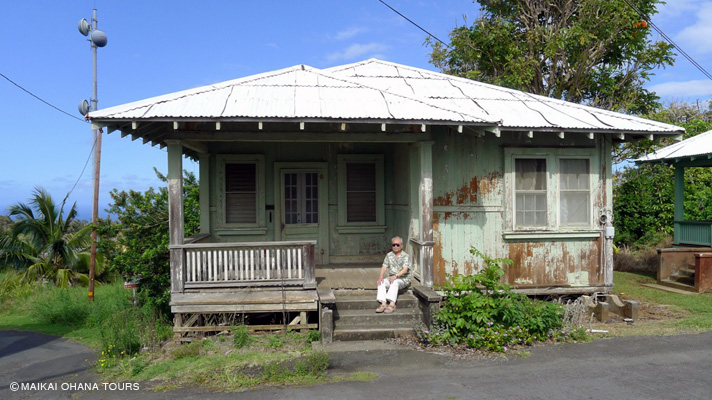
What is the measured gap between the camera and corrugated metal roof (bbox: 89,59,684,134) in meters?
7.78

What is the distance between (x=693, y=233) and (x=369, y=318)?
34.4 ft

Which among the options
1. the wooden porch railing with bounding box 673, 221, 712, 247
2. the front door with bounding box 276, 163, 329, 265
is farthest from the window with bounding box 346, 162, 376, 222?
the wooden porch railing with bounding box 673, 221, 712, 247

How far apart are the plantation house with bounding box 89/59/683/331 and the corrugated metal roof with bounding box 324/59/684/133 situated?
1.9 inches

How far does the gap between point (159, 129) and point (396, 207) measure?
477 centimetres

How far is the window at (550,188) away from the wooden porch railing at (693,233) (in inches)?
232

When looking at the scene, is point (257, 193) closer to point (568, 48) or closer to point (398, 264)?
point (398, 264)

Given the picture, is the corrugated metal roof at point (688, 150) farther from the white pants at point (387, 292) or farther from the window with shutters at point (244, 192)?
the window with shutters at point (244, 192)

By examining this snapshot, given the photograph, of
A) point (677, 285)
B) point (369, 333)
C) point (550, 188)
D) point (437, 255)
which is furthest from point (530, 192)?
point (677, 285)

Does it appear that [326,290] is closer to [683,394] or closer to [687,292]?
[683,394]

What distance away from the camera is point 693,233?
44.4 ft

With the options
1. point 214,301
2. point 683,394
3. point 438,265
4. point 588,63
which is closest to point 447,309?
point 438,265

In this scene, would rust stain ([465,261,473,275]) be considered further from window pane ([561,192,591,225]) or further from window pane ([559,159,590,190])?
window pane ([559,159,590,190])

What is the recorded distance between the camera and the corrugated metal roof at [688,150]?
1285 cm

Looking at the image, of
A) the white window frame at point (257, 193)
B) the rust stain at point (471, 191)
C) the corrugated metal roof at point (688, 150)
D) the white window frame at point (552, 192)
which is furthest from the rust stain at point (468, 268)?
the corrugated metal roof at point (688, 150)
